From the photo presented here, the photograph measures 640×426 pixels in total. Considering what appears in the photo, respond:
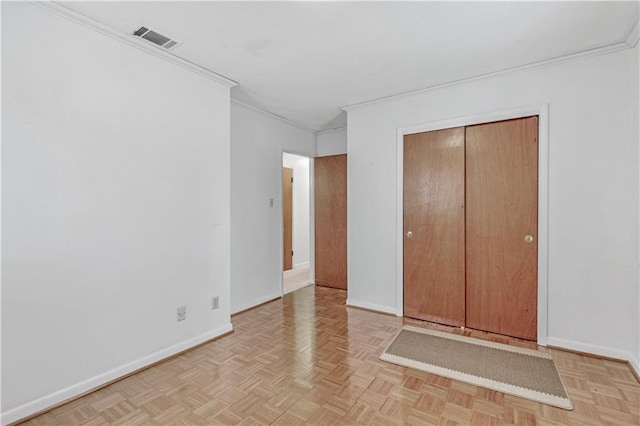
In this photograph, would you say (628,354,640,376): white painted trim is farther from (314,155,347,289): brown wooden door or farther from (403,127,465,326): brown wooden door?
(314,155,347,289): brown wooden door

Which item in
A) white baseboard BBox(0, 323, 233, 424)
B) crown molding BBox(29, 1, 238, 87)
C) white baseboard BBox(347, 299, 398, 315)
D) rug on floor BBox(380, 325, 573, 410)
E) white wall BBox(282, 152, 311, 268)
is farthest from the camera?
white wall BBox(282, 152, 311, 268)

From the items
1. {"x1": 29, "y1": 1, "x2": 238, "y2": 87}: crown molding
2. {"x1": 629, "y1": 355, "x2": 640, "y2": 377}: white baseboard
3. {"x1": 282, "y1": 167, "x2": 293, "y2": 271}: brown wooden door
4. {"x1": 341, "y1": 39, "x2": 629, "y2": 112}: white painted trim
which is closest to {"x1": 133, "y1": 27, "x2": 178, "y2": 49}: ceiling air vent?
{"x1": 29, "y1": 1, "x2": 238, "y2": 87}: crown molding

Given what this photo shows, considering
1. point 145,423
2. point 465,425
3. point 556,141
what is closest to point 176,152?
point 145,423

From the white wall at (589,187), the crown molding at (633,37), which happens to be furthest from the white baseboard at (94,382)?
the crown molding at (633,37)

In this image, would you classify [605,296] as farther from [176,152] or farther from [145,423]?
[176,152]

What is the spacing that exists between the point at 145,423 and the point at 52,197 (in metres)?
1.53

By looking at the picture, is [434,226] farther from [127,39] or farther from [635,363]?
[127,39]

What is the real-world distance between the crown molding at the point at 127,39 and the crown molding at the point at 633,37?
3.34 metres

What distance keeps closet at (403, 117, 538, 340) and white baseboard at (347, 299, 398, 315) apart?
179 millimetres

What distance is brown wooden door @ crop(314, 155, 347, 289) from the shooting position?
479cm

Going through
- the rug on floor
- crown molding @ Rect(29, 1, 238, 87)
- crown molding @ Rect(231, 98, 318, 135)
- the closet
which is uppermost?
crown molding @ Rect(231, 98, 318, 135)

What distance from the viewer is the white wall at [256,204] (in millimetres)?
3736

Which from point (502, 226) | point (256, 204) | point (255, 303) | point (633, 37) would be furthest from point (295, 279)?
point (633, 37)

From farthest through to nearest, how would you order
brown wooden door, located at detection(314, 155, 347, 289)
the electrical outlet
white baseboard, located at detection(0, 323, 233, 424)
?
brown wooden door, located at detection(314, 155, 347, 289), the electrical outlet, white baseboard, located at detection(0, 323, 233, 424)
